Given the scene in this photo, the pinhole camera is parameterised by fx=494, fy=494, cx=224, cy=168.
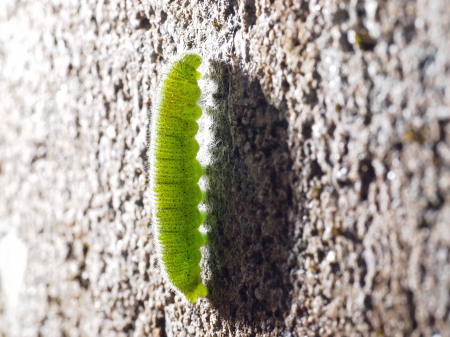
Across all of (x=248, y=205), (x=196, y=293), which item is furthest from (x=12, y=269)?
(x=248, y=205)

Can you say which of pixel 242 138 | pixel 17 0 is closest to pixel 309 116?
pixel 242 138

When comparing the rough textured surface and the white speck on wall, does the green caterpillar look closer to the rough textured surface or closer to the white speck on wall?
the rough textured surface

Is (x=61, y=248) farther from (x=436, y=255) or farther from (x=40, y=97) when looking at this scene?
(x=436, y=255)

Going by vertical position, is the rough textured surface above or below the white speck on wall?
above

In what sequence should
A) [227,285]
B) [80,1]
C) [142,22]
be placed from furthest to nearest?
[80,1] → [142,22] → [227,285]

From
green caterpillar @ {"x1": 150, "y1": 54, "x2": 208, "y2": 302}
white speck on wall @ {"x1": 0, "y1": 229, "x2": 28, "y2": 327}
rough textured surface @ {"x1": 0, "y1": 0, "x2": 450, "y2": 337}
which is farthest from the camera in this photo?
white speck on wall @ {"x1": 0, "y1": 229, "x2": 28, "y2": 327}

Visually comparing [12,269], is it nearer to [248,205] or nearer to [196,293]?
[196,293]

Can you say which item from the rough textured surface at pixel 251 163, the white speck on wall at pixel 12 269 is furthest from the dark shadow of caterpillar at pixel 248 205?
the white speck on wall at pixel 12 269

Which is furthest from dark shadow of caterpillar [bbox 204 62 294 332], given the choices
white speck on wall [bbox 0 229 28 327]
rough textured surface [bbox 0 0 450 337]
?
white speck on wall [bbox 0 229 28 327]
